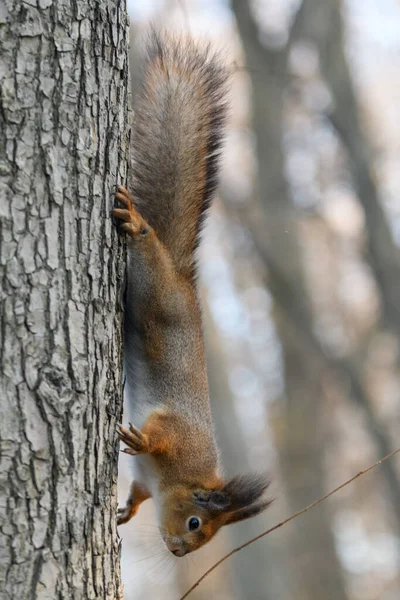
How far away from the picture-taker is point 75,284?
2.36 meters

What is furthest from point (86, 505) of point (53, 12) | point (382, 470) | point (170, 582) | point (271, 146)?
point (170, 582)

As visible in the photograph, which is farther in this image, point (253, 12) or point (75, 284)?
point (253, 12)

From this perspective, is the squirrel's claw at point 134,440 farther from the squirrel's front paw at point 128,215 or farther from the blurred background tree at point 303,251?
the blurred background tree at point 303,251

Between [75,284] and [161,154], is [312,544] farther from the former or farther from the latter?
[75,284]

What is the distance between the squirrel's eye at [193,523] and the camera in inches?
151

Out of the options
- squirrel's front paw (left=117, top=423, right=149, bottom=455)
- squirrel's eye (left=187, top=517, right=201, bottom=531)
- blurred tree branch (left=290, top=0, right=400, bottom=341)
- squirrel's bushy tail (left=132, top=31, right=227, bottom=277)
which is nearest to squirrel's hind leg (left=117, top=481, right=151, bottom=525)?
squirrel's eye (left=187, top=517, right=201, bottom=531)

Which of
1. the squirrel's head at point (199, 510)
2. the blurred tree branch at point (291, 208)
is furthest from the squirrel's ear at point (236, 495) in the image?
the blurred tree branch at point (291, 208)

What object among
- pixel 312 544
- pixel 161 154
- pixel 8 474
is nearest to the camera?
pixel 8 474

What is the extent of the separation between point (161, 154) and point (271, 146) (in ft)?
21.5

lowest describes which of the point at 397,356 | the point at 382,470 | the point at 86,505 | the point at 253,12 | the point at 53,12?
the point at 86,505

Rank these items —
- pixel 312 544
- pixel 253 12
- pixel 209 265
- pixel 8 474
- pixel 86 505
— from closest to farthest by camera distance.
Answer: pixel 8 474
pixel 86 505
pixel 253 12
pixel 312 544
pixel 209 265

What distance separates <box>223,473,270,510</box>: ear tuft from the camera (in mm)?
3631

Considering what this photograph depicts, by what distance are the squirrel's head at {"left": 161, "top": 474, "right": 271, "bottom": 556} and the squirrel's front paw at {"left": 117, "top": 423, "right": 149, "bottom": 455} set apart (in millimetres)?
638

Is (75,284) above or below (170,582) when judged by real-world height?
below
